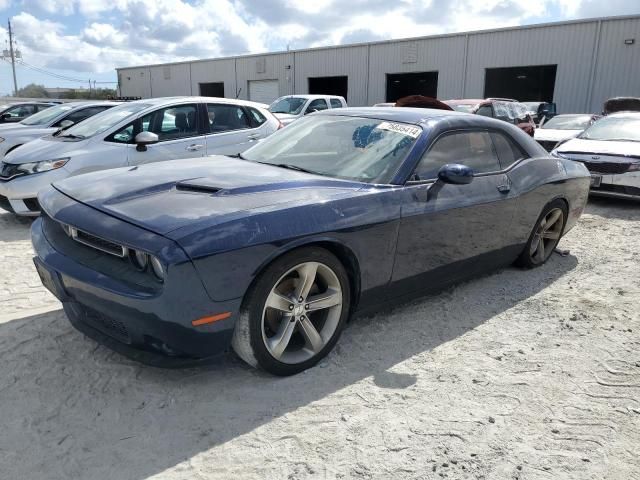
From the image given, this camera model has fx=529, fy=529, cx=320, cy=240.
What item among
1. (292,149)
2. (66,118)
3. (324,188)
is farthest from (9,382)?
(66,118)

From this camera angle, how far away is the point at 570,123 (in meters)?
14.1

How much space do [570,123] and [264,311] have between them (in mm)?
13742

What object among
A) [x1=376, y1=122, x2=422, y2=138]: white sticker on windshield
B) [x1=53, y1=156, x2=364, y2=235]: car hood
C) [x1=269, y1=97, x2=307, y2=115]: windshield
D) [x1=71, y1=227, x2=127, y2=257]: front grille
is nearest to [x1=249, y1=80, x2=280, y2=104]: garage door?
[x1=269, y1=97, x2=307, y2=115]: windshield

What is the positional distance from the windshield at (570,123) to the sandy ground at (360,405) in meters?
11.3

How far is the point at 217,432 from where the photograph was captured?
2504 mm

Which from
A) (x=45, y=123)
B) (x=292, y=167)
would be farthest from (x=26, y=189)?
(x=45, y=123)

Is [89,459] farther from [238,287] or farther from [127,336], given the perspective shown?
[238,287]

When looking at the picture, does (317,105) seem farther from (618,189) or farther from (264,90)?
(264,90)

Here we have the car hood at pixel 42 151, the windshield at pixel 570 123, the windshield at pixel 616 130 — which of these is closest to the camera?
the car hood at pixel 42 151

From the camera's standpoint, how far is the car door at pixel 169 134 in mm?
6430

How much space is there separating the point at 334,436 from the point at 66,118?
9.73m

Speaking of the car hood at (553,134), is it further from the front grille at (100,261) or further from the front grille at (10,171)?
the front grille at (100,261)

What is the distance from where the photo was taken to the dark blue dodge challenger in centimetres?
251

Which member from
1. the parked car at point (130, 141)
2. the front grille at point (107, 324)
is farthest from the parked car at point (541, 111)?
the front grille at point (107, 324)
